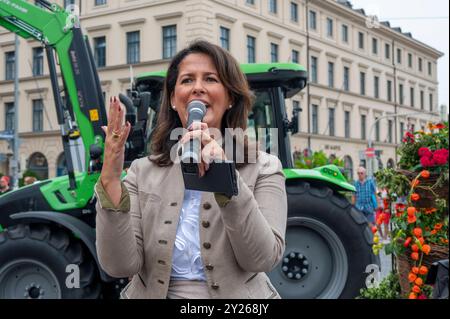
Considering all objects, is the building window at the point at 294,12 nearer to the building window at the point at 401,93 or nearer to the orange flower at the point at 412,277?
the building window at the point at 401,93

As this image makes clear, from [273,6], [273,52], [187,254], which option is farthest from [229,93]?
[273,52]

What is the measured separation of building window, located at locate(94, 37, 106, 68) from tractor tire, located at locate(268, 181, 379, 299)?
2465mm

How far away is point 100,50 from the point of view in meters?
6.07

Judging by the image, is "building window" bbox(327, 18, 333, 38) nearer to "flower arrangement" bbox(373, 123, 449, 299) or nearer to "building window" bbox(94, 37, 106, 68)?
"flower arrangement" bbox(373, 123, 449, 299)

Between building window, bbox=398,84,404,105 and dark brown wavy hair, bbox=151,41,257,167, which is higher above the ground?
building window, bbox=398,84,404,105

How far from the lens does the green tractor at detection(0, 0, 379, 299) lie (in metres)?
4.34

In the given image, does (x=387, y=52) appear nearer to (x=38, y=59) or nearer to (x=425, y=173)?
(x=425, y=173)

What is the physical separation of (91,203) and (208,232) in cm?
339

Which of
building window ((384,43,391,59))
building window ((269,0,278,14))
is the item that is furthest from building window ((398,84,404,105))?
building window ((269,0,278,14))

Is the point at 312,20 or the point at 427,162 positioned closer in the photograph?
the point at 427,162

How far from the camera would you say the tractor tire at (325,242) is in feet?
15.2

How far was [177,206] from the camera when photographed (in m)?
1.53

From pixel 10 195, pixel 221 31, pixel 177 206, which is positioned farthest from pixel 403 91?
pixel 10 195
